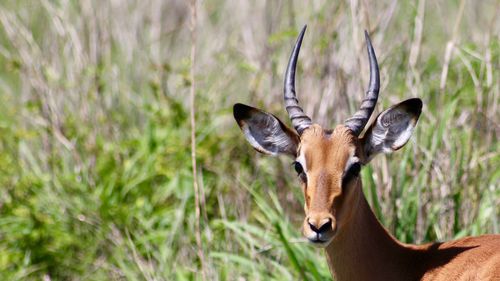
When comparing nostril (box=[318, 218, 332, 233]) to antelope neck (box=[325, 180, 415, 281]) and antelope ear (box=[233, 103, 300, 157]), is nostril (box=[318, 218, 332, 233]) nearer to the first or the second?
antelope neck (box=[325, 180, 415, 281])

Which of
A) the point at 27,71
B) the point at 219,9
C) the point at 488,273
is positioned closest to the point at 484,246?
the point at 488,273

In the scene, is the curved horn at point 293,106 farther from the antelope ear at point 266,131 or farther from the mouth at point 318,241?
the mouth at point 318,241

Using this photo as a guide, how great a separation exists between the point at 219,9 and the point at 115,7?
1.92m

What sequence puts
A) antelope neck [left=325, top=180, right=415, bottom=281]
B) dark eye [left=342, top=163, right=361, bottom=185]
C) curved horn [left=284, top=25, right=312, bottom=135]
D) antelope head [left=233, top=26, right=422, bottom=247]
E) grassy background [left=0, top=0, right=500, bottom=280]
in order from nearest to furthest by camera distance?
antelope head [left=233, top=26, right=422, bottom=247], dark eye [left=342, top=163, right=361, bottom=185], antelope neck [left=325, top=180, right=415, bottom=281], curved horn [left=284, top=25, right=312, bottom=135], grassy background [left=0, top=0, right=500, bottom=280]

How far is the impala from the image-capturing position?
18.0ft

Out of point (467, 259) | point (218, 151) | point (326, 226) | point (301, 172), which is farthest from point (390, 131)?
point (218, 151)

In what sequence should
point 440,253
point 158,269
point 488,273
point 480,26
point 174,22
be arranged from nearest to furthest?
point 488,273
point 440,253
point 158,269
point 480,26
point 174,22

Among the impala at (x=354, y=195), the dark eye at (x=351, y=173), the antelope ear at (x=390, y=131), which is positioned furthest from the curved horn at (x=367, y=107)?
the dark eye at (x=351, y=173)

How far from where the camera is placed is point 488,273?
5453 millimetres

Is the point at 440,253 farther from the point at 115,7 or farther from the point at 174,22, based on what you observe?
the point at 174,22

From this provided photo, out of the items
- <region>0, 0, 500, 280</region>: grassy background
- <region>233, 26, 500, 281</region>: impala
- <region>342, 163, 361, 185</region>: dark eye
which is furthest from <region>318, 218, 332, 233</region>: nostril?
<region>0, 0, 500, 280</region>: grassy background

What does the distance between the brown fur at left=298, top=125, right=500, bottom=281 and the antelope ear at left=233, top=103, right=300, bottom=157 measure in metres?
0.21

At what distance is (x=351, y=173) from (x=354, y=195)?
0.47 feet

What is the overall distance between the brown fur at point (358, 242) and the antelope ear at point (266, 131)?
0.68ft
